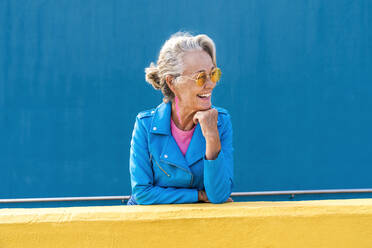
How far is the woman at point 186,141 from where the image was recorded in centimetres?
127

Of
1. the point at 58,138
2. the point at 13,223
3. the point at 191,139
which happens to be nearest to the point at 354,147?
the point at 191,139

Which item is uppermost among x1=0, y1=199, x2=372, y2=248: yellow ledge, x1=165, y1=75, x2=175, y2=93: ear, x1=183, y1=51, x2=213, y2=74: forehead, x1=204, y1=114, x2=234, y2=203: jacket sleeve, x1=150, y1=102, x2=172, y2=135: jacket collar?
x1=183, y1=51, x2=213, y2=74: forehead

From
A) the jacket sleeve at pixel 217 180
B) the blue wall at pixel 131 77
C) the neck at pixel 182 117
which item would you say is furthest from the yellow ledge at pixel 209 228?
the blue wall at pixel 131 77

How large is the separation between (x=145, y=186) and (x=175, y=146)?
0.64 feet

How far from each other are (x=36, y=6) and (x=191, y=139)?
1948mm

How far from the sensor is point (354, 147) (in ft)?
8.69

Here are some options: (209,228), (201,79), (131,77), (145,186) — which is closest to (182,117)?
(201,79)

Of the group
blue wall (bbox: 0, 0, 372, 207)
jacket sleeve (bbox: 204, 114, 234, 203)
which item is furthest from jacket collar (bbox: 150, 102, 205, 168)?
blue wall (bbox: 0, 0, 372, 207)

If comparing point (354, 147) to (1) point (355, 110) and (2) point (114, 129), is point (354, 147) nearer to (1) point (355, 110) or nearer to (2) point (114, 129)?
(1) point (355, 110)

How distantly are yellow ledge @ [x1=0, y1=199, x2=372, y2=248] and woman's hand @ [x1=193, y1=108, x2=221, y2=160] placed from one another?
0.29 m

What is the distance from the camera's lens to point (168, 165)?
1325 millimetres

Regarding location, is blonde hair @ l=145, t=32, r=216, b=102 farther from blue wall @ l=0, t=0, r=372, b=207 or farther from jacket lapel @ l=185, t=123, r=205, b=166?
blue wall @ l=0, t=0, r=372, b=207

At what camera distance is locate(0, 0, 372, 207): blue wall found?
8.58 feet

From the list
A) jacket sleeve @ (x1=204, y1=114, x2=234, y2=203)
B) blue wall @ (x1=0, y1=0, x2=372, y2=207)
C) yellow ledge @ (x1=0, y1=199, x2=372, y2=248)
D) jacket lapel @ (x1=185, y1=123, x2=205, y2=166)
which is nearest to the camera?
yellow ledge @ (x1=0, y1=199, x2=372, y2=248)
